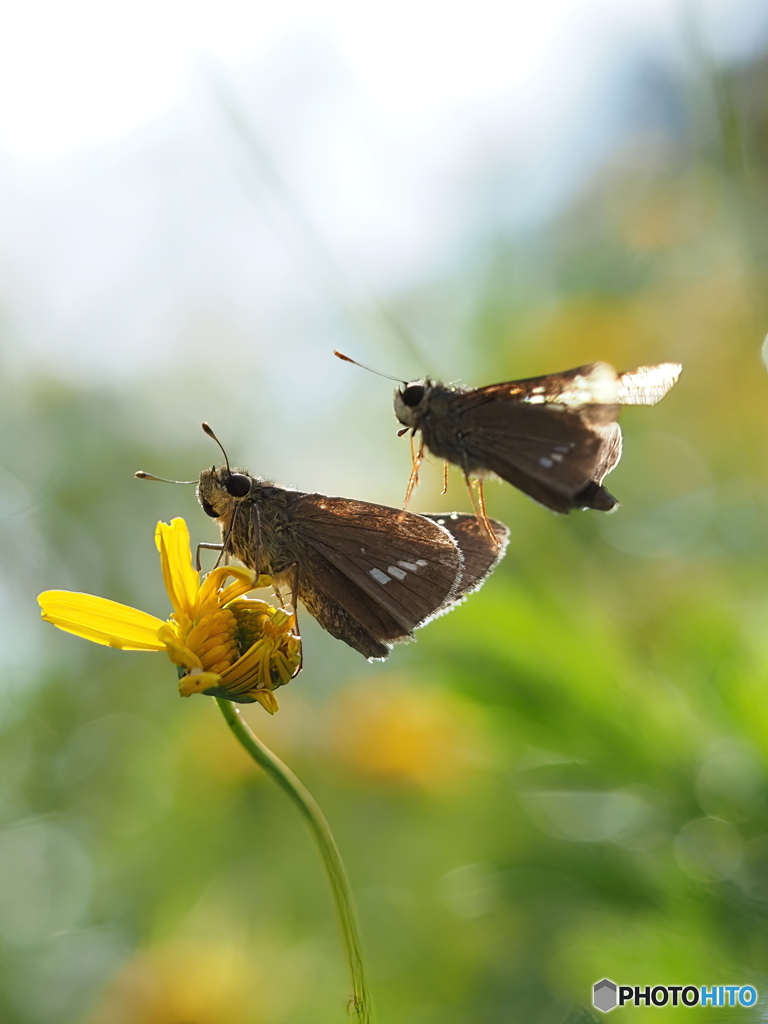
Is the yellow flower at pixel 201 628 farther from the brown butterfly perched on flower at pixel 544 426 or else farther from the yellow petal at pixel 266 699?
the brown butterfly perched on flower at pixel 544 426

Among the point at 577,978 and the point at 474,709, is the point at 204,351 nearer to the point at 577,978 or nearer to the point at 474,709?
the point at 474,709

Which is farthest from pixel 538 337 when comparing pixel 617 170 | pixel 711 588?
pixel 711 588

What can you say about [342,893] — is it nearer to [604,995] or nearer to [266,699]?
[266,699]

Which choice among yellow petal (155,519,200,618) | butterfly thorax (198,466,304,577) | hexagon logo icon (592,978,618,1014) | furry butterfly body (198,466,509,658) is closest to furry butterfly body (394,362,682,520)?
furry butterfly body (198,466,509,658)

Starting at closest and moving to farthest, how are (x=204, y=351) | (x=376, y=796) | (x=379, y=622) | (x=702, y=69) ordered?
(x=379, y=622), (x=702, y=69), (x=376, y=796), (x=204, y=351)

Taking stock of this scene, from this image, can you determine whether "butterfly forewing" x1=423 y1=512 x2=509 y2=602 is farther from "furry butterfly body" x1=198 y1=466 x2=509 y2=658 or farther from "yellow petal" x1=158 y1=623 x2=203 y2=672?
"yellow petal" x1=158 y1=623 x2=203 y2=672

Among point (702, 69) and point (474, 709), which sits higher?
point (702, 69)
